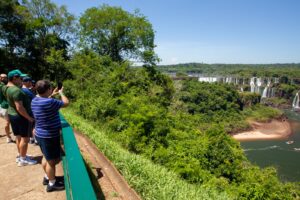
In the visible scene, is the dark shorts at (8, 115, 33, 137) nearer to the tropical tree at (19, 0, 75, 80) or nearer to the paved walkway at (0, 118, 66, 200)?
the paved walkway at (0, 118, 66, 200)

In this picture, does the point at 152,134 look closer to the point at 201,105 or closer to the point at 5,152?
the point at 5,152

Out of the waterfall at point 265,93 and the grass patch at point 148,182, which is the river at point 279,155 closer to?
the grass patch at point 148,182

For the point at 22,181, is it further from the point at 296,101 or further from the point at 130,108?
the point at 296,101

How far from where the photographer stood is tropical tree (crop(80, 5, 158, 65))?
86.5 feet

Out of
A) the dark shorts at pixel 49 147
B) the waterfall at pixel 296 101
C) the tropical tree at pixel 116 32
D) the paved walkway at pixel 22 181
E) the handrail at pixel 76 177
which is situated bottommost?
the waterfall at pixel 296 101

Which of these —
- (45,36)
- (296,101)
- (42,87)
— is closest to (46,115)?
(42,87)

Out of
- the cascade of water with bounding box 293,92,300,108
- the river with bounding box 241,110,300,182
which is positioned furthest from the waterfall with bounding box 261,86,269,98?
the river with bounding box 241,110,300,182

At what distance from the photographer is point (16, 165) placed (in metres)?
4.73

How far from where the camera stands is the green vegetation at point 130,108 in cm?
641

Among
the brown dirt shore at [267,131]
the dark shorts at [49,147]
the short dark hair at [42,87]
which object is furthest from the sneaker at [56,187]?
the brown dirt shore at [267,131]

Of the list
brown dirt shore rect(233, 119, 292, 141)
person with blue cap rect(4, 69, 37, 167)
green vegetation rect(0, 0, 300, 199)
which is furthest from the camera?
brown dirt shore rect(233, 119, 292, 141)

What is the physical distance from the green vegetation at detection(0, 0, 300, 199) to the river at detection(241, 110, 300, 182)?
1574 cm

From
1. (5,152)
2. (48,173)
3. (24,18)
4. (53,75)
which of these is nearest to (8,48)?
(24,18)

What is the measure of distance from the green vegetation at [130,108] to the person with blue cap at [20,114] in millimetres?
1759
